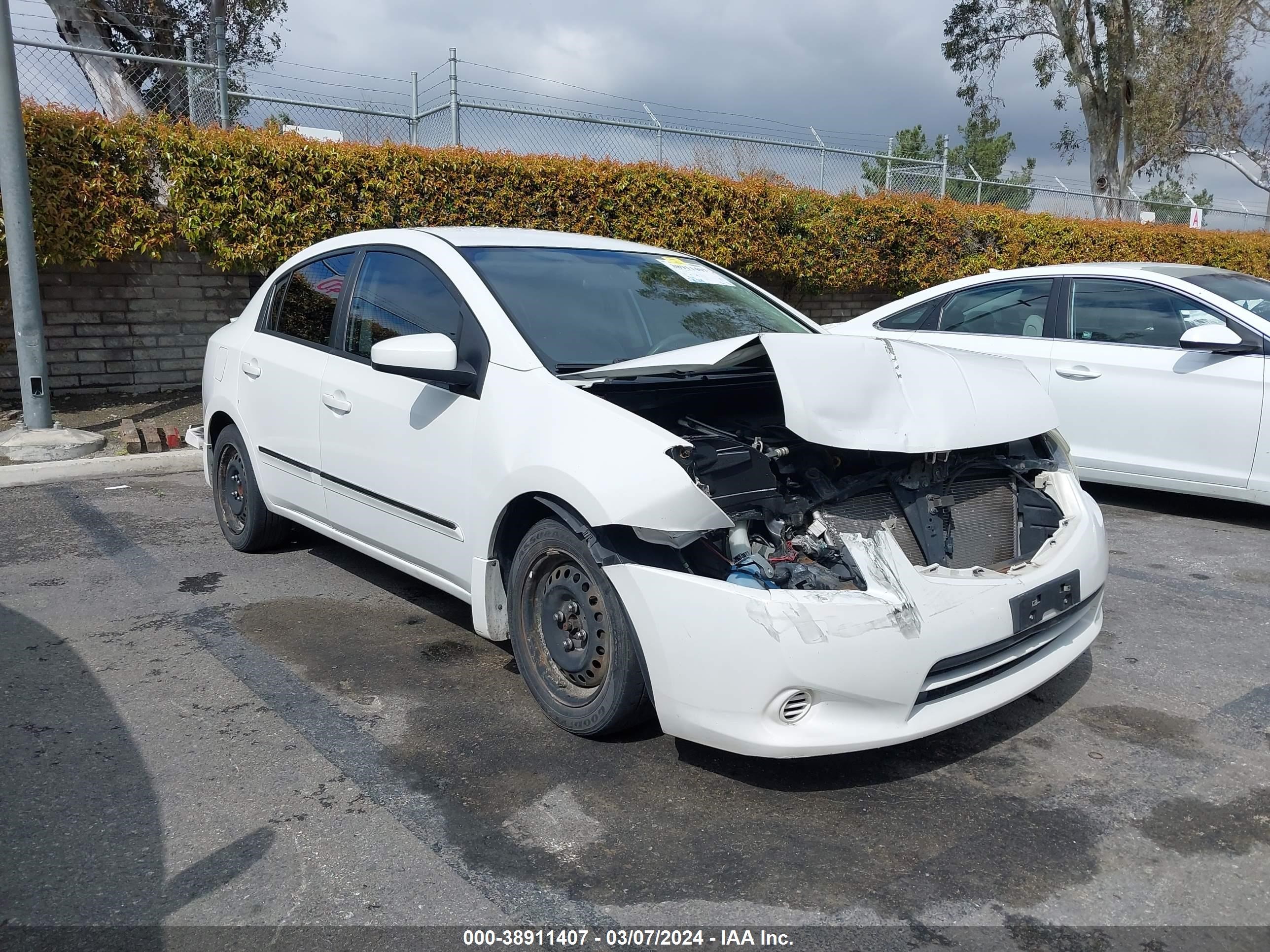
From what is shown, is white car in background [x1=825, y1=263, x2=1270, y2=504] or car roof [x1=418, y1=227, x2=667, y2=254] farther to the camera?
white car in background [x1=825, y1=263, x2=1270, y2=504]

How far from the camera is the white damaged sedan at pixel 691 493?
110 inches

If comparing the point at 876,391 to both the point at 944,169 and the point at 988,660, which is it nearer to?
the point at 988,660

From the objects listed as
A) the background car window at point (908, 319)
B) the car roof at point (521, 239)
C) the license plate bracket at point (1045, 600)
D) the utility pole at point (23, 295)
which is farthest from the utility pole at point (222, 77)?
the license plate bracket at point (1045, 600)

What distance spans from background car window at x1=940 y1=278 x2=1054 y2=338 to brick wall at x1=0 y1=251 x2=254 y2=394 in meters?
6.64

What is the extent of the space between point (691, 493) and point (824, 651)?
0.56 metres

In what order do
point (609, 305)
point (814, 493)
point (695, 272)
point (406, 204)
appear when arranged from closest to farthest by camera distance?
point (814, 493), point (609, 305), point (695, 272), point (406, 204)

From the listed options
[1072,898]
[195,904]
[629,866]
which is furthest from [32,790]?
[1072,898]

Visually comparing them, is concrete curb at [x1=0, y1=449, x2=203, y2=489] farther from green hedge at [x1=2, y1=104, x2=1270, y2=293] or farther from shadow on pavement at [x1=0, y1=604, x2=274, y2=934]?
shadow on pavement at [x1=0, y1=604, x2=274, y2=934]

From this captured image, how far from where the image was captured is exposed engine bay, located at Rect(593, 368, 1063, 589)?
9.80ft

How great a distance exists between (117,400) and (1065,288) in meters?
7.95

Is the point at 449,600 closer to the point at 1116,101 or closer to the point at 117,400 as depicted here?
the point at 117,400

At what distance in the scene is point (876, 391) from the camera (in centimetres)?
322

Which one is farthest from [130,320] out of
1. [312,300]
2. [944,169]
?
[944,169]

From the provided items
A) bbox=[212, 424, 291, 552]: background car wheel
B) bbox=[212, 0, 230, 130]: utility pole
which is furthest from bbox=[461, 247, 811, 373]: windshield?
bbox=[212, 0, 230, 130]: utility pole
